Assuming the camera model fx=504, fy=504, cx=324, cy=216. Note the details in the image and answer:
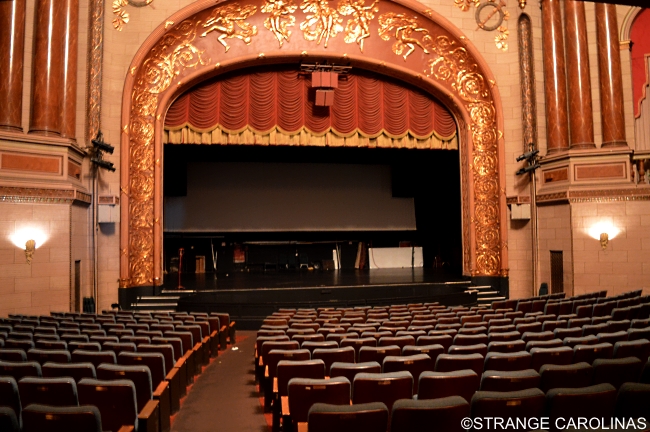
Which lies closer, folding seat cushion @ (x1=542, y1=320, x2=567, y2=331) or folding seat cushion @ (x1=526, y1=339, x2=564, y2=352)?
folding seat cushion @ (x1=526, y1=339, x2=564, y2=352)

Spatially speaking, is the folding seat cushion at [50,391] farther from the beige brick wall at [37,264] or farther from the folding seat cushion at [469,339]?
the beige brick wall at [37,264]

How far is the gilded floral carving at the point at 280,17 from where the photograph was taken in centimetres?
1366

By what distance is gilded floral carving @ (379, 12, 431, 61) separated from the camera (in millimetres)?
14234

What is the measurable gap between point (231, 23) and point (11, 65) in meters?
5.57

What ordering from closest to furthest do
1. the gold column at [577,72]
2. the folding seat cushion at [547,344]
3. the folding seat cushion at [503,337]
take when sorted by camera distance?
the folding seat cushion at [547,344]
the folding seat cushion at [503,337]
the gold column at [577,72]

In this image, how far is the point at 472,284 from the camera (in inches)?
552

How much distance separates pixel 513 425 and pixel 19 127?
34.7ft

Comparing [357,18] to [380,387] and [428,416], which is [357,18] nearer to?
[380,387]

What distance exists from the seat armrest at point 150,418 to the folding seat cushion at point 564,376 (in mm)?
2710

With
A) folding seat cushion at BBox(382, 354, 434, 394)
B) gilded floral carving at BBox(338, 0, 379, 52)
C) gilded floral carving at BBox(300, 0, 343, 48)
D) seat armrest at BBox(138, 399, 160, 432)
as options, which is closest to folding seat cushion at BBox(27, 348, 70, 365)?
seat armrest at BBox(138, 399, 160, 432)

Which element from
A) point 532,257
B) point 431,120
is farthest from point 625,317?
point 431,120

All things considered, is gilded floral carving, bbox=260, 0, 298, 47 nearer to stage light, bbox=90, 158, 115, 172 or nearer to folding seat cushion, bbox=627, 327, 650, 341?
stage light, bbox=90, 158, 115, 172

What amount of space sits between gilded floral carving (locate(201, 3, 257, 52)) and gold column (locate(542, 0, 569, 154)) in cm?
783

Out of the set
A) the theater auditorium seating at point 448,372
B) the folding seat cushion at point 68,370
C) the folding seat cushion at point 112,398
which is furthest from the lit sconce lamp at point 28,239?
the folding seat cushion at point 112,398
